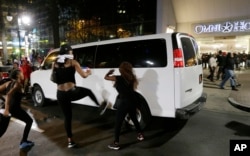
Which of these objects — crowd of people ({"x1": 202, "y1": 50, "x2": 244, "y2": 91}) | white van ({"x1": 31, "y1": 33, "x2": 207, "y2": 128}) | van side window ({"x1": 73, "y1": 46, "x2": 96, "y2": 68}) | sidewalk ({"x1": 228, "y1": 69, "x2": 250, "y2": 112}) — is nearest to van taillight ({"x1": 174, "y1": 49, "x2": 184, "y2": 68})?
white van ({"x1": 31, "y1": 33, "x2": 207, "y2": 128})

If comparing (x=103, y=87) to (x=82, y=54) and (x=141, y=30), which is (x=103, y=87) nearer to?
(x=82, y=54)

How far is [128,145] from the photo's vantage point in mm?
5145

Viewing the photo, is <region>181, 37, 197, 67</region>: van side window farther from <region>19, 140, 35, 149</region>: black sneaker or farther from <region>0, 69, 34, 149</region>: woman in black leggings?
<region>19, 140, 35, 149</region>: black sneaker

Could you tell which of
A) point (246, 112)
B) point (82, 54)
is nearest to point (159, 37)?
point (82, 54)

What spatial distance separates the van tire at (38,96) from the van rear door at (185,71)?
199 inches

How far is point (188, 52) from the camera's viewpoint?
5738 mm

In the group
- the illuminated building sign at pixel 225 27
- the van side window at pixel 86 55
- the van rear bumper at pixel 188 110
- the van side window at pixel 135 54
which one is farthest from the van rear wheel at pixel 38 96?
the illuminated building sign at pixel 225 27

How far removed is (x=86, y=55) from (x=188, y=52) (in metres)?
2.76

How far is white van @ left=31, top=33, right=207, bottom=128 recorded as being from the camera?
5.23 m

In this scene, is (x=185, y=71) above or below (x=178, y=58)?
below

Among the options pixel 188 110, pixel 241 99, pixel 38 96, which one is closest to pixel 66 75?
pixel 188 110

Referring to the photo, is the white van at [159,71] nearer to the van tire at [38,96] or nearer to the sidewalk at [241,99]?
the sidewalk at [241,99]

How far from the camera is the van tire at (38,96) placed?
862 centimetres

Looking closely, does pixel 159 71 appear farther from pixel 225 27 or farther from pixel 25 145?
pixel 225 27
